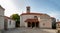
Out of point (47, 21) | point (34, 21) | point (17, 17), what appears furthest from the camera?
point (17, 17)

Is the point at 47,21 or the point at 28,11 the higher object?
the point at 28,11

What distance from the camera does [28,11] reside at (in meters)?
51.4

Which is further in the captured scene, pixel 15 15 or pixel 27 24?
pixel 15 15

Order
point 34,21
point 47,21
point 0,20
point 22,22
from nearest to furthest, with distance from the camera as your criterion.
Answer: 1. point 0,20
2. point 47,21
3. point 34,21
4. point 22,22

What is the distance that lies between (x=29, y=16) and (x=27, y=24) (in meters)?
5.87

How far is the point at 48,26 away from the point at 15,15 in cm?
2518

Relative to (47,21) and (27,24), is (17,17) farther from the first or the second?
(47,21)

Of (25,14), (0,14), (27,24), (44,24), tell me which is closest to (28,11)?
(25,14)

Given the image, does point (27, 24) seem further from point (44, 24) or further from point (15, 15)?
point (15, 15)

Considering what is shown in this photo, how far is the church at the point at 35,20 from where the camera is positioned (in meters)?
38.1

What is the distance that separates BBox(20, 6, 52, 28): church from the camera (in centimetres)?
3809

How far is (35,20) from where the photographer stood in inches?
1690

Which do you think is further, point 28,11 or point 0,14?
point 28,11

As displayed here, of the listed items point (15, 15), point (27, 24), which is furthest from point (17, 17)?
point (27, 24)
